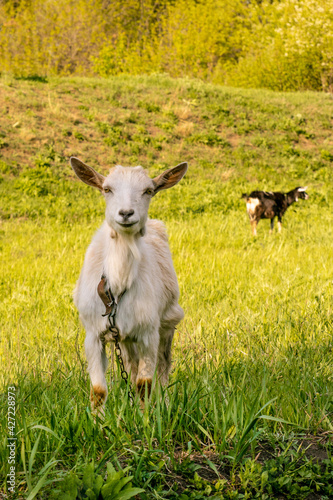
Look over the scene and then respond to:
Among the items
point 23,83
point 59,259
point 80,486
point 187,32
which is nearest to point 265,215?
point 59,259

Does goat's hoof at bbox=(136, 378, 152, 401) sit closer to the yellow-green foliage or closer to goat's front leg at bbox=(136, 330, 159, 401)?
goat's front leg at bbox=(136, 330, 159, 401)

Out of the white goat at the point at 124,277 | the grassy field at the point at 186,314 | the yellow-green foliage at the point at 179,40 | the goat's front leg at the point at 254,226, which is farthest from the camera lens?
the yellow-green foliage at the point at 179,40

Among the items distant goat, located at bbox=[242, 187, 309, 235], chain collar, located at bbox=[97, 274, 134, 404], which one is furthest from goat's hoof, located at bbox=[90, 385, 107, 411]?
distant goat, located at bbox=[242, 187, 309, 235]

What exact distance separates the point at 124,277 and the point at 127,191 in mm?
535

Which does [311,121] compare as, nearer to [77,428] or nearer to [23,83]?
[23,83]

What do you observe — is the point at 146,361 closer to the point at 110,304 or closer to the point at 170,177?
the point at 110,304

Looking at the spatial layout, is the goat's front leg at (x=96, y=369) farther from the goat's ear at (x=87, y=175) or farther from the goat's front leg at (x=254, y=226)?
the goat's front leg at (x=254, y=226)

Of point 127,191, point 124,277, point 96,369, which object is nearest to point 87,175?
point 127,191

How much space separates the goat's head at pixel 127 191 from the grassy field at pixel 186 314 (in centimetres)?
103

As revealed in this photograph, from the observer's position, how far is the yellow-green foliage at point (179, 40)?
27109 mm

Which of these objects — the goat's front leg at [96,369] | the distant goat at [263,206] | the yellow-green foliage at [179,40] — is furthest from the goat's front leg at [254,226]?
the yellow-green foliage at [179,40]

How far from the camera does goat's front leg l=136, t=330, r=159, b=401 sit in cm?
328

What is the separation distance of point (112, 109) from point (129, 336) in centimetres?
1545

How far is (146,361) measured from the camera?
11.0 ft
